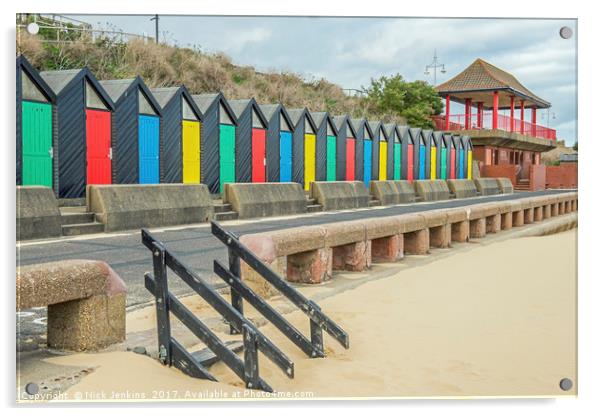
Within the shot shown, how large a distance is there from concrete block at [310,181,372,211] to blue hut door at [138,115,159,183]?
459 cm

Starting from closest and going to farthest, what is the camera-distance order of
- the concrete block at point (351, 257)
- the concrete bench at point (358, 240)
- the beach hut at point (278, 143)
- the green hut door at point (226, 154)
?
the concrete bench at point (358, 240), the concrete block at point (351, 257), the green hut door at point (226, 154), the beach hut at point (278, 143)

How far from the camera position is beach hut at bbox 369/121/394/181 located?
27062 millimetres

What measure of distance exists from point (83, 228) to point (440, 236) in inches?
221

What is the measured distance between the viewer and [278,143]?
21.4 metres

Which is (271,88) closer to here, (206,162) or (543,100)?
(206,162)

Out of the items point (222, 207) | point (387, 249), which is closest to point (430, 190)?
point (222, 207)

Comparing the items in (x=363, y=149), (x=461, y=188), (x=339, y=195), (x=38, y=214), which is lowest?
(x=38, y=214)

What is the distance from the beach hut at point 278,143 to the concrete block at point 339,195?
2010mm

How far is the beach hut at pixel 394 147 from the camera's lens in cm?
2828

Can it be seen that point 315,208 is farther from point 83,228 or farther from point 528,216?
point 83,228

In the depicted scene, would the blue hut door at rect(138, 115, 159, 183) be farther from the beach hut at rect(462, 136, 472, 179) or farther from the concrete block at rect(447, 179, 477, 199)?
the beach hut at rect(462, 136, 472, 179)

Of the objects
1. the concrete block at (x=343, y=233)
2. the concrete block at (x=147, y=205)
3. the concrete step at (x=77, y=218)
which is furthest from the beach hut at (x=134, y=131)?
the concrete block at (x=343, y=233)

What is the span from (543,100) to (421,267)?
168 inches

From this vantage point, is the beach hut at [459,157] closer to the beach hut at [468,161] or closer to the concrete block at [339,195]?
the beach hut at [468,161]
